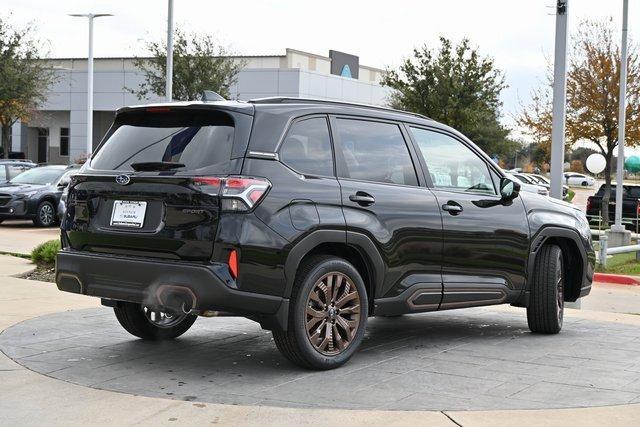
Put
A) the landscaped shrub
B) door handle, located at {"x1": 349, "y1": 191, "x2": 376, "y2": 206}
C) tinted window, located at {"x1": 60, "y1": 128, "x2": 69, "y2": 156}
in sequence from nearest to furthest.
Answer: door handle, located at {"x1": 349, "y1": 191, "x2": 376, "y2": 206} → the landscaped shrub → tinted window, located at {"x1": 60, "y1": 128, "x2": 69, "y2": 156}

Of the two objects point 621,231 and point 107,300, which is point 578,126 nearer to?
point 621,231

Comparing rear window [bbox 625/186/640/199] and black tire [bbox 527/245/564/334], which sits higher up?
rear window [bbox 625/186/640/199]

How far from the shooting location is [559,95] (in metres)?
11.6

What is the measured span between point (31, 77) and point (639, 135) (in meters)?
26.7

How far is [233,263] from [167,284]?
17.1 inches

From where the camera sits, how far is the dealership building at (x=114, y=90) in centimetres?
5412

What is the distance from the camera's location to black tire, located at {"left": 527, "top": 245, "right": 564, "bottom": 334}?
807 centimetres

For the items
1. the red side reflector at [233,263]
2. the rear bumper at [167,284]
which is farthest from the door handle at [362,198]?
the red side reflector at [233,263]

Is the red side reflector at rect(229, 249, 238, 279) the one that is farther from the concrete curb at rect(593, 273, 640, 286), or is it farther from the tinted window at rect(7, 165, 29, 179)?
the tinted window at rect(7, 165, 29, 179)

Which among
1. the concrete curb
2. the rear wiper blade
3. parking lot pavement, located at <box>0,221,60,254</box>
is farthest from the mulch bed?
the concrete curb

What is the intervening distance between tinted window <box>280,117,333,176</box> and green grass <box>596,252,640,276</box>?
420 inches

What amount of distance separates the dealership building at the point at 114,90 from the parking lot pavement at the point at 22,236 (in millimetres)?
28347

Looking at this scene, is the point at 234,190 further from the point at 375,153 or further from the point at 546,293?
the point at 546,293

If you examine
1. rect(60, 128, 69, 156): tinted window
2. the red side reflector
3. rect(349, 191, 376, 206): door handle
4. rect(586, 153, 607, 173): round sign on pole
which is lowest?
the red side reflector
